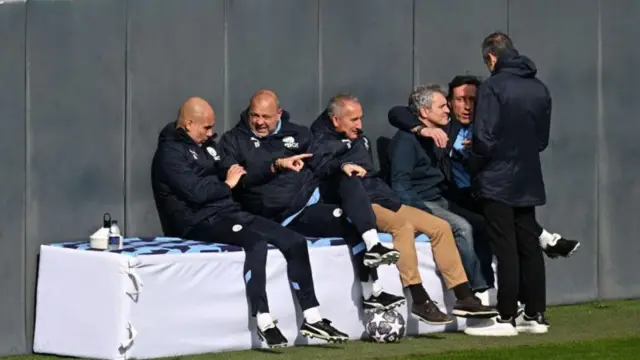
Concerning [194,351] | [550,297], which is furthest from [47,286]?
[550,297]

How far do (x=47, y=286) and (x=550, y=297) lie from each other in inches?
158

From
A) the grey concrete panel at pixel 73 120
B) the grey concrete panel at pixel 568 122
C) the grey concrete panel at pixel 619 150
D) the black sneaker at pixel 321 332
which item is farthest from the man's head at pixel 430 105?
the grey concrete panel at pixel 73 120

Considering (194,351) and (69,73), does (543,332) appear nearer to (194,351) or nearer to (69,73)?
A: (194,351)

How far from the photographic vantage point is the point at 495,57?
10.2 meters

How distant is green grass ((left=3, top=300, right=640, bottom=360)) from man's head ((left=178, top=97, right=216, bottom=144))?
1415 mm

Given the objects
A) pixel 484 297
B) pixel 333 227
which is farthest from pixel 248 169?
pixel 484 297

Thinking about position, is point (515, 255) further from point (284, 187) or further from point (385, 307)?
point (284, 187)

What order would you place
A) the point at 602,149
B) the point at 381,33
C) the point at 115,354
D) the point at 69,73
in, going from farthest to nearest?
the point at 602,149
the point at 381,33
the point at 69,73
the point at 115,354

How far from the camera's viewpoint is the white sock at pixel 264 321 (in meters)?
9.38

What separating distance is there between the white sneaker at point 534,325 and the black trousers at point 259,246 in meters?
1.55

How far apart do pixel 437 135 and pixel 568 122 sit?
1.74 m

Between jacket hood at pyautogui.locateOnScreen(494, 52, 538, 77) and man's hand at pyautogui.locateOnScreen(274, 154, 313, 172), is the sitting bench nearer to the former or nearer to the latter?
man's hand at pyautogui.locateOnScreen(274, 154, 313, 172)

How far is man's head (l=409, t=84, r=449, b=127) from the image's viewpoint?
10.8 m

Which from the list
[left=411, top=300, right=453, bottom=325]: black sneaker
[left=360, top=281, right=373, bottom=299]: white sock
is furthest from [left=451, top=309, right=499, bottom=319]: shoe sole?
[left=360, top=281, right=373, bottom=299]: white sock
